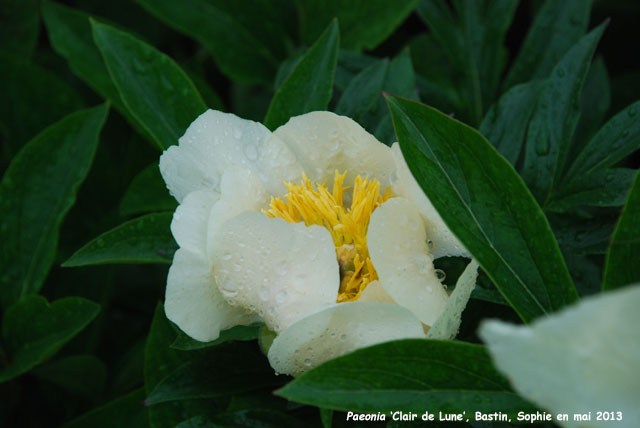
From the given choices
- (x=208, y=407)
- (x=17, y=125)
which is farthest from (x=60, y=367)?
(x=17, y=125)

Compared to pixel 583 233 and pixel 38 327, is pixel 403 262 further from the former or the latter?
pixel 38 327

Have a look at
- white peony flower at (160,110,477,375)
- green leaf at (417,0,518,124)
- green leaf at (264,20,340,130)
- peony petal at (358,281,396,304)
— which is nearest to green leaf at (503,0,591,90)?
green leaf at (417,0,518,124)

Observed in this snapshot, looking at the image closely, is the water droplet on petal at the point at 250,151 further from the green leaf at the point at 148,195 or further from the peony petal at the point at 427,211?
the green leaf at the point at 148,195

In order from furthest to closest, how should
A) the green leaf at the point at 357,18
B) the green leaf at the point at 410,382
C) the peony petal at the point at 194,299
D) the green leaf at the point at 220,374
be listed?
the green leaf at the point at 357,18 → the green leaf at the point at 220,374 → the peony petal at the point at 194,299 → the green leaf at the point at 410,382

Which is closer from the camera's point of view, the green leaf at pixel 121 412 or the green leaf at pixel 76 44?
the green leaf at pixel 121 412

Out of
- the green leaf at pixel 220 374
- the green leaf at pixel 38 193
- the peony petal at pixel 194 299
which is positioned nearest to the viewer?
the peony petal at pixel 194 299

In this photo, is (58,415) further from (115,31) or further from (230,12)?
(230,12)

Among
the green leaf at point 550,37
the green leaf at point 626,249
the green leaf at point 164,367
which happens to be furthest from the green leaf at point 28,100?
the green leaf at point 626,249
